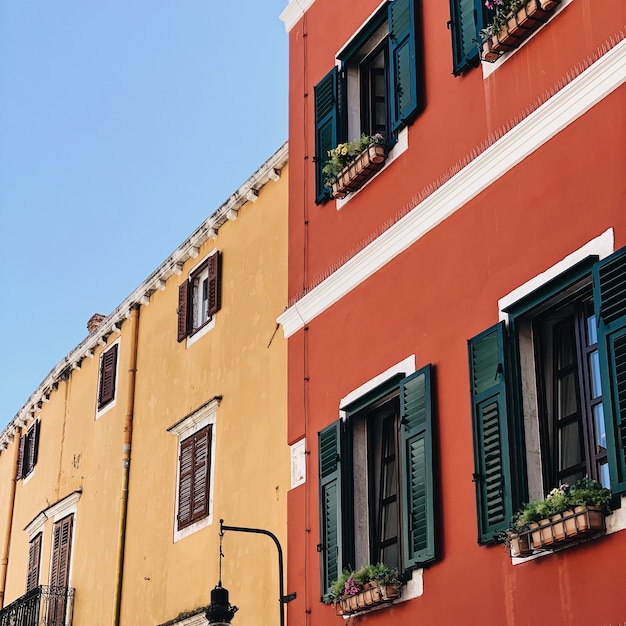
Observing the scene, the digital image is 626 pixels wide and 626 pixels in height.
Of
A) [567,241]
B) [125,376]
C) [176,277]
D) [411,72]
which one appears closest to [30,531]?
[125,376]

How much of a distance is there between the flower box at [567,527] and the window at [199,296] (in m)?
8.63

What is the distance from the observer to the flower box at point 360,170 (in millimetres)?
11281

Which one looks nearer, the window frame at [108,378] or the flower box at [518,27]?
the flower box at [518,27]

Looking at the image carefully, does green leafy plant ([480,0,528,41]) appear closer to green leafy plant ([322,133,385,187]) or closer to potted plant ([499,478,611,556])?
green leafy plant ([322,133,385,187])

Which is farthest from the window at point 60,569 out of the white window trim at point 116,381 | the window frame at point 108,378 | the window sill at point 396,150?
the window sill at point 396,150

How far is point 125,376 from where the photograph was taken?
61.8 feet

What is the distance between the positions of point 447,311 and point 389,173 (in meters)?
1.82

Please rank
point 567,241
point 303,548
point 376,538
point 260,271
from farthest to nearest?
point 260,271 < point 303,548 < point 376,538 < point 567,241

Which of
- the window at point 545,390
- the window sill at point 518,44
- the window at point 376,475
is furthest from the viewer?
the window at point 376,475

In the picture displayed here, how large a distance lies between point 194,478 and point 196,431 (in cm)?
61

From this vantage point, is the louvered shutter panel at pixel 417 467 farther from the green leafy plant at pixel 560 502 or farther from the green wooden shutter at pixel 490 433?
the green leafy plant at pixel 560 502

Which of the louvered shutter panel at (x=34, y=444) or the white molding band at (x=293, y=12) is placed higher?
the white molding band at (x=293, y=12)

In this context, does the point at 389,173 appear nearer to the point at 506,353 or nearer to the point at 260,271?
the point at 506,353

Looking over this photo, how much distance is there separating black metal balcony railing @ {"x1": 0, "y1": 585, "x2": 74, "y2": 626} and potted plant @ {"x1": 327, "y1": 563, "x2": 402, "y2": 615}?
Answer: 9.51m
